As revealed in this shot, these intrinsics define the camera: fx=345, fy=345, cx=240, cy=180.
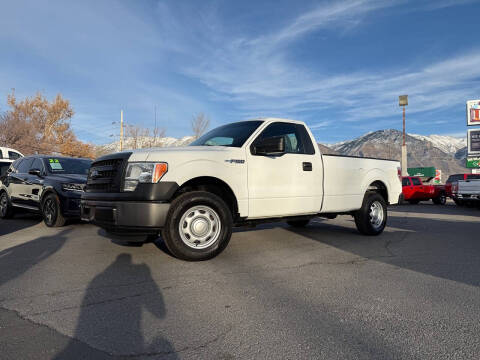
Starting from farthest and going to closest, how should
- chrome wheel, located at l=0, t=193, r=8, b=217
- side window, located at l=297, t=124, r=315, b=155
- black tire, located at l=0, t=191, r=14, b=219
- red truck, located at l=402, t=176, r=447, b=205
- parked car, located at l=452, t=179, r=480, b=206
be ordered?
red truck, located at l=402, t=176, r=447, b=205 < parked car, located at l=452, t=179, r=480, b=206 < chrome wheel, located at l=0, t=193, r=8, b=217 < black tire, located at l=0, t=191, r=14, b=219 < side window, located at l=297, t=124, r=315, b=155

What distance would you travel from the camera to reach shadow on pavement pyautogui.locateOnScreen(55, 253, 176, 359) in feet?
6.95

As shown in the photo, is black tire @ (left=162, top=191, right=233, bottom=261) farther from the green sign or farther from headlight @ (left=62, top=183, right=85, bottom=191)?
the green sign

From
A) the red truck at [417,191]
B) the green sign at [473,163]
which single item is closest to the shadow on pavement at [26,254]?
the red truck at [417,191]

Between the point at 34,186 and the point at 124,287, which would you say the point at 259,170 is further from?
the point at 34,186

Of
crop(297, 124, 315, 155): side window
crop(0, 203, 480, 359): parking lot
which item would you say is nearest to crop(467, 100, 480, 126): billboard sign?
crop(0, 203, 480, 359): parking lot

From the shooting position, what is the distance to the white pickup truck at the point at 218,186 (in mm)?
4164

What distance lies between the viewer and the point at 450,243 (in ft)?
19.2

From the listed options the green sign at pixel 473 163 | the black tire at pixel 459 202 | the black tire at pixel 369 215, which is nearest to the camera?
the black tire at pixel 369 215

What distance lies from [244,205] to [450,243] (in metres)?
3.74

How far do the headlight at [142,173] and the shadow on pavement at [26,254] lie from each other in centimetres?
154

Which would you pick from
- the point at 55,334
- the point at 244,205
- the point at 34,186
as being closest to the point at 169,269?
the point at 244,205

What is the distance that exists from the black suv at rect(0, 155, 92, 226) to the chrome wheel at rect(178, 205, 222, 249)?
3.91 metres

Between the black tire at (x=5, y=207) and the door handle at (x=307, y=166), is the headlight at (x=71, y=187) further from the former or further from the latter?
the door handle at (x=307, y=166)

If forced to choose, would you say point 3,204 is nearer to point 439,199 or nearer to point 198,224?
point 198,224
